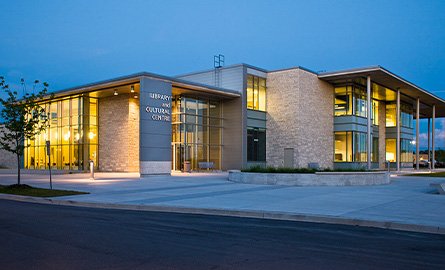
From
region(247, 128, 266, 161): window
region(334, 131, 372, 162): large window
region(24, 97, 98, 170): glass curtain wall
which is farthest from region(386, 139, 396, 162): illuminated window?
region(24, 97, 98, 170): glass curtain wall

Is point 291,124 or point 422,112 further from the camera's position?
point 422,112

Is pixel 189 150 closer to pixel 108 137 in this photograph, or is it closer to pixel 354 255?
pixel 108 137

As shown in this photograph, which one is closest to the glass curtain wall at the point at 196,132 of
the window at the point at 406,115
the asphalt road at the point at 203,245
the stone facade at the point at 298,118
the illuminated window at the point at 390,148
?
the stone facade at the point at 298,118

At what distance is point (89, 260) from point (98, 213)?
6.57 m

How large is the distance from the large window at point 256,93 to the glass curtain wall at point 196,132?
10.1 ft

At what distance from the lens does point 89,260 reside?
6.62 metres

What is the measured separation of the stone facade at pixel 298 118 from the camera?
3950 cm

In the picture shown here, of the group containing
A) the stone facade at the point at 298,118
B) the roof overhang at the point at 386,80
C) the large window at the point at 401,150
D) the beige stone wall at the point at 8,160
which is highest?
the roof overhang at the point at 386,80

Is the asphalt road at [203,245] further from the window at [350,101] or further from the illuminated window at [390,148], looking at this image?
the illuminated window at [390,148]

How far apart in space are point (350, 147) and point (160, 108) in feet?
67.4

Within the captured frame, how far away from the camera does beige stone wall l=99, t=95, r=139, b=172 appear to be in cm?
3944

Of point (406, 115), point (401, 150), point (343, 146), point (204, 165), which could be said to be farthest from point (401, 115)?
point (204, 165)

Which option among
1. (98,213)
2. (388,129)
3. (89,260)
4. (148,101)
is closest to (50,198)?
(98,213)

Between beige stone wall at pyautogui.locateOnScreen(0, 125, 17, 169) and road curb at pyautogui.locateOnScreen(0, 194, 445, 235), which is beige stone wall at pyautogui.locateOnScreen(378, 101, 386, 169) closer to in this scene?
road curb at pyautogui.locateOnScreen(0, 194, 445, 235)
